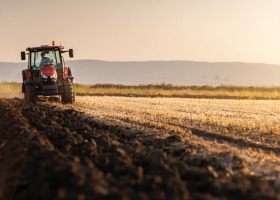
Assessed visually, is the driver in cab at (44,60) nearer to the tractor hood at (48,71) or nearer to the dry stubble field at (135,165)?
the tractor hood at (48,71)

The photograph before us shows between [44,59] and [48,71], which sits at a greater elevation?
[44,59]

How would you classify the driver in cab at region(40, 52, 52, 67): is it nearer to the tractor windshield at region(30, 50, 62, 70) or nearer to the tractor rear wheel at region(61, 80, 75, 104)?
the tractor windshield at region(30, 50, 62, 70)

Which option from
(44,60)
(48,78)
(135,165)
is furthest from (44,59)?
(135,165)

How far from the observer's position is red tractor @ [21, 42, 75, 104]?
23391 mm

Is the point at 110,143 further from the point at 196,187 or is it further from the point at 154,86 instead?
the point at 154,86

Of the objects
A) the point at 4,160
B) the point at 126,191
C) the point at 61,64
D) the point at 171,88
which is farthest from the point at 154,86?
the point at 126,191

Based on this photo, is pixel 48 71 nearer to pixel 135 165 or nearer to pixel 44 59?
pixel 44 59

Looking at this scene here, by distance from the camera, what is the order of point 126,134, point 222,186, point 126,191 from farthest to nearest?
point 126,134, point 222,186, point 126,191

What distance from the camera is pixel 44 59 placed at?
2392 centimetres

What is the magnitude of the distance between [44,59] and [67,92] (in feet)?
Answer: 5.42

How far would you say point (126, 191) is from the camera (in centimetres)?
588

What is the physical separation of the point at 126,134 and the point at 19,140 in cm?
295

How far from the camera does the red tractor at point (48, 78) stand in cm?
2339

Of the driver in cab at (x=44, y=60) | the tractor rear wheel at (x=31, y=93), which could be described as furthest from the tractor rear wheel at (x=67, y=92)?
the tractor rear wheel at (x=31, y=93)
